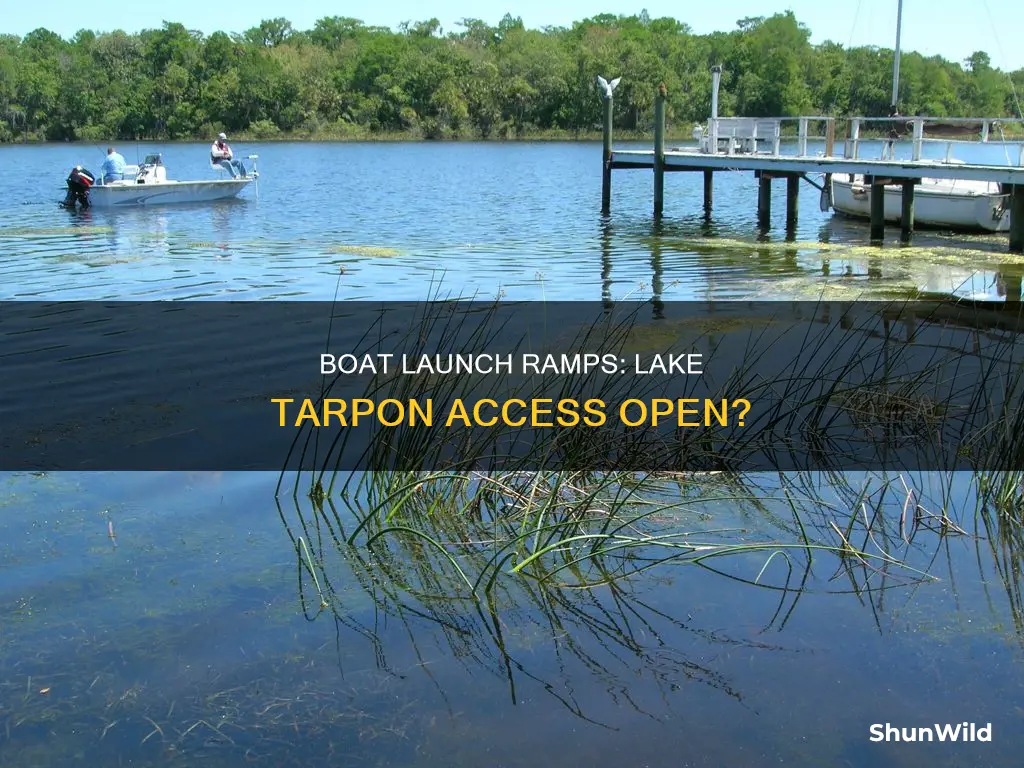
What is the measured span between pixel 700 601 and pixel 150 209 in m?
25.5

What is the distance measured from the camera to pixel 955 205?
21.7 metres

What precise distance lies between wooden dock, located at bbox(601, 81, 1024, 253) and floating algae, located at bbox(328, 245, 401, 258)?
7532mm

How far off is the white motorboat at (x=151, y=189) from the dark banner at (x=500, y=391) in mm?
14863

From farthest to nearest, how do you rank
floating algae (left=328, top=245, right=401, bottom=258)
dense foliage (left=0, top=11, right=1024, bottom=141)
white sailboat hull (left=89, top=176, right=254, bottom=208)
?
dense foliage (left=0, top=11, right=1024, bottom=141), white sailboat hull (left=89, top=176, right=254, bottom=208), floating algae (left=328, top=245, right=401, bottom=258)

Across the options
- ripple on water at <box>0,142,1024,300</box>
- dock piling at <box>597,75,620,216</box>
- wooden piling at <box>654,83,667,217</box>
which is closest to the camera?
ripple on water at <box>0,142,1024,300</box>

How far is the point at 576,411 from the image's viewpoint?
20.9 feet

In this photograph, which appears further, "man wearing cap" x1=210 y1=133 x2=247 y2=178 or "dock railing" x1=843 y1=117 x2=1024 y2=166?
"man wearing cap" x1=210 y1=133 x2=247 y2=178

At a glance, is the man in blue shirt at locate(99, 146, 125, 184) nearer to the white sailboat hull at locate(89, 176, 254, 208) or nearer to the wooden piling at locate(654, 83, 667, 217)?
the white sailboat hull at locate(89, 176, 254, 208)

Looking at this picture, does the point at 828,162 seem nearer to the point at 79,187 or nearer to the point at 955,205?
the point at 955,205

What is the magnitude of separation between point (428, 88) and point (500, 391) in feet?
308

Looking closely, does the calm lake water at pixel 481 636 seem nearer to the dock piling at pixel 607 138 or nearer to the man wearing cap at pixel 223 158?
the dock piling at pixel 607 138

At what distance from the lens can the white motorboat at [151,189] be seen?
2758 cm

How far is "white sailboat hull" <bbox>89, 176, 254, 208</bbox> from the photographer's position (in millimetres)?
27531

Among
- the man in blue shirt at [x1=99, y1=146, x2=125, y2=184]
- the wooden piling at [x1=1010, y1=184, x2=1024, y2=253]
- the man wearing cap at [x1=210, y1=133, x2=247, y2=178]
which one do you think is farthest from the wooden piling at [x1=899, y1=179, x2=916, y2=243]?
the man wearing cap at [x1=210, y1=133, x2=247, y2=178]
